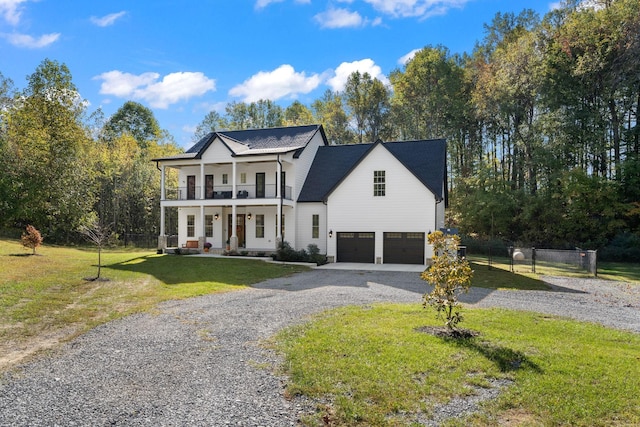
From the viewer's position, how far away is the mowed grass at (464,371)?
4.70 metres

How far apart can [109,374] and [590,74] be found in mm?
36821

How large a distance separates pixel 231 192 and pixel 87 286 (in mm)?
14942

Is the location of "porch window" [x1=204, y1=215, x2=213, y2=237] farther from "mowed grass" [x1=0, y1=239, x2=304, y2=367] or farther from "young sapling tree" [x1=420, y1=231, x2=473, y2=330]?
"young sapling tree" [x1=420, y1=231, x2=473, y2=330]

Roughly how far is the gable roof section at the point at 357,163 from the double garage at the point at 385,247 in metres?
2.90

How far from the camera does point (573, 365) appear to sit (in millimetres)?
6129

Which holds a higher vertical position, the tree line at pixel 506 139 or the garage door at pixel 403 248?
the tree line at pixel 506 139

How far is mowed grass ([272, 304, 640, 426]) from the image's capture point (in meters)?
4.70

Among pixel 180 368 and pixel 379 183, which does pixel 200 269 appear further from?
pixel 180 368

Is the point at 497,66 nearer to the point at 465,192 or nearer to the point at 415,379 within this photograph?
the point at 465,192

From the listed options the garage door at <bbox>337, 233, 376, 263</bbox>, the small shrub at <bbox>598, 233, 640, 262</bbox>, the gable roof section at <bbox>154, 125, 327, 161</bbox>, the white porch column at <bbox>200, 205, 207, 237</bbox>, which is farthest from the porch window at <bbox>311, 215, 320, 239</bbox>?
the small shrub at <bbox>598, 233, 640, 262</bbox>

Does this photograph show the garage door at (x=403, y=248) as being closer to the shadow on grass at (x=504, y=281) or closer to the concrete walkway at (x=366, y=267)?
the concrete walkway at (x=366, y=267)

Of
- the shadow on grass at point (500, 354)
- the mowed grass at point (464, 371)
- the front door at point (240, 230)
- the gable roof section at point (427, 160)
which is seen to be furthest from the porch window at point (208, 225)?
the shadow on grass at point (500, 354)

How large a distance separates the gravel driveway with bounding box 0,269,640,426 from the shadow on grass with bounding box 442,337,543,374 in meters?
3.28

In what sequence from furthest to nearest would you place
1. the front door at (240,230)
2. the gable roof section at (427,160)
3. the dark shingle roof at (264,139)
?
the front door at (240,230)
the dark shingle roof at (264,139)
the gable roof section at (427,160)
